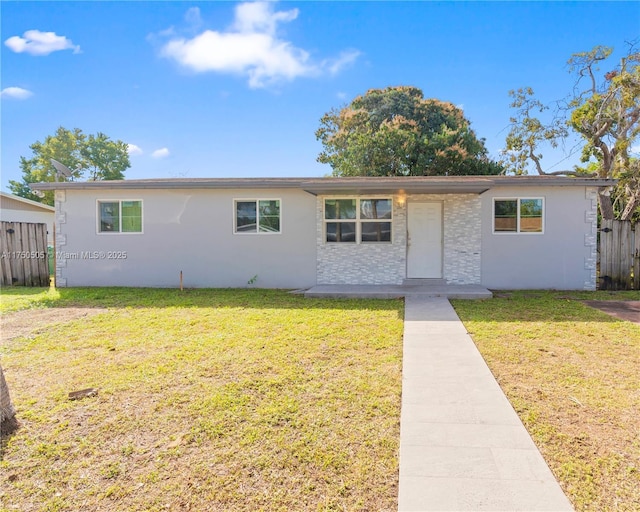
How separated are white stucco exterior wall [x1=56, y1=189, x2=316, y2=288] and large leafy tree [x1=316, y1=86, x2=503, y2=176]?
10.6 metres

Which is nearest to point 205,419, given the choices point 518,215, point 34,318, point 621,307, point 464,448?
point 464,448

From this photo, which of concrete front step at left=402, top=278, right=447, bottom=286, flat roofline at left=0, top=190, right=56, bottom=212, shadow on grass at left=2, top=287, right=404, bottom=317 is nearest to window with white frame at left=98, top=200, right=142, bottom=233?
shadow on grass at left=2, top=287, right=404, bottom=317

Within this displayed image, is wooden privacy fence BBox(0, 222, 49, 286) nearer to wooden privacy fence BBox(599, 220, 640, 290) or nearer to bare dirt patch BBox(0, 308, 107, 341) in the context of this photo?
bare dirt patch BBox(0, 308, 107, 341)

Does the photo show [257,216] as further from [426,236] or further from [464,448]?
[464,448]

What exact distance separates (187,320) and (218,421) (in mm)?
3858

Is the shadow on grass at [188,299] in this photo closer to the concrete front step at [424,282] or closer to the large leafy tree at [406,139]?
the concrete front step at [424,282]

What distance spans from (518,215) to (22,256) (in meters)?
14.3

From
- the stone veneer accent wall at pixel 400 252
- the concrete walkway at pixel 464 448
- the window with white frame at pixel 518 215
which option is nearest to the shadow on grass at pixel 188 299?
the stone veneer accent wall at pixel 400 252

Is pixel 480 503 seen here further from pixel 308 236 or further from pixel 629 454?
pixel 308 236

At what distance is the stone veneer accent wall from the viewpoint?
9.61 metres

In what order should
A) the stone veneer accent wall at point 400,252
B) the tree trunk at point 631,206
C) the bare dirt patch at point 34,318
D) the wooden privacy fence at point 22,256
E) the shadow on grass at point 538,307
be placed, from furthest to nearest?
the tree trunk at point 631,206 < the wooden privacy fence at point 22,256 < the stone veneer accent wall at point 400,252 < the shadow on grass at point 538,307 < the bare dirt patch at point 34,318

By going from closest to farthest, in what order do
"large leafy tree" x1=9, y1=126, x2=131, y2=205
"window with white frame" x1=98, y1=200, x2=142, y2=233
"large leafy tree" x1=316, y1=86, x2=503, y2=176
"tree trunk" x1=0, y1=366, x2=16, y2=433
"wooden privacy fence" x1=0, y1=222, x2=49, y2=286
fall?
"tree trunk" x1=0, y1=366, x2=16, y2=433, "window with white frame" x1=98, y1=200, x2=142, y2=233, "wooden privacy fence" x1=0, y1=222, x2=49, y2=286, "large leafy tree" x1=316, y1=86, x2=503, y2=176, "large leafy tree" x1=9, y1=126, x2=131, y2=205

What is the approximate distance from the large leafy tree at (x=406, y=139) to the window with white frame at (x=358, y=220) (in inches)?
393

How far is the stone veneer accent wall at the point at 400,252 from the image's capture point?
31.5 ft
